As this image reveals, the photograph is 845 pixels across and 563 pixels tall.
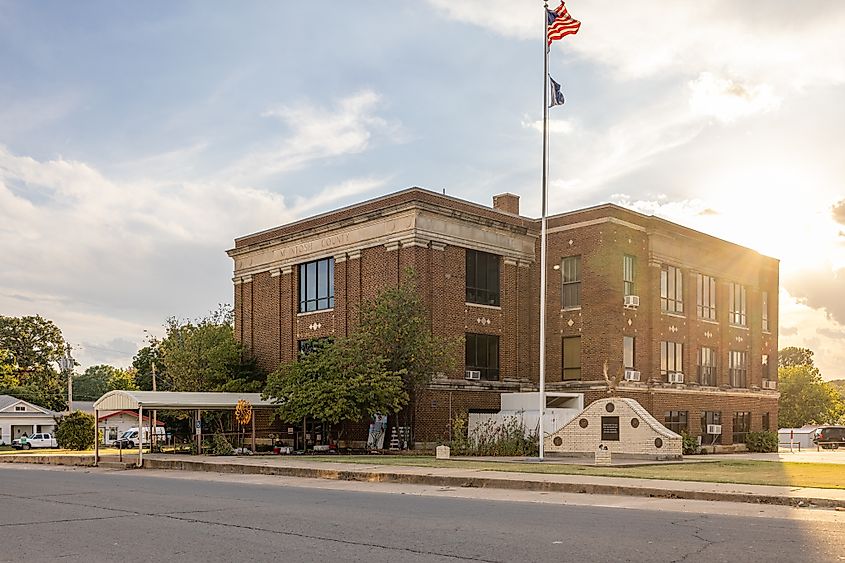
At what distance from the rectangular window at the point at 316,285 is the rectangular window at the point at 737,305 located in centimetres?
2326

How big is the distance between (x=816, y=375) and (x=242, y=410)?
9396 centimetres

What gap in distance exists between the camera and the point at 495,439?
125 ft

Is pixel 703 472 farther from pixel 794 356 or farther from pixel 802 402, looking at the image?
pixel 794 356

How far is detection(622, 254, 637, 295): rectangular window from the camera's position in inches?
1750

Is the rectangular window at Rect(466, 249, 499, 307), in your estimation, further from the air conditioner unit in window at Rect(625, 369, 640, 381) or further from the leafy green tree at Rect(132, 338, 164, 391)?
the leafy green tree at Rect(132, 338, 164, 391)

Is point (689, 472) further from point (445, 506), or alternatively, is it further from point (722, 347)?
point (722, 347)

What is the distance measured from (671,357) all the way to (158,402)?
25856 mm

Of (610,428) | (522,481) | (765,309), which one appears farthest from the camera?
(765,309)

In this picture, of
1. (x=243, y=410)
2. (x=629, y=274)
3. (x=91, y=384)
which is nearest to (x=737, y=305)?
(x=629, y=274)

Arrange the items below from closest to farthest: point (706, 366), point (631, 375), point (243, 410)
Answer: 1. point (243, 410)
2. point (631, 375)
3. point (706, 366)

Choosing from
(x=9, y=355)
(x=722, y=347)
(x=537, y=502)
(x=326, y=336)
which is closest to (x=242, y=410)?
(x=326, y=336)

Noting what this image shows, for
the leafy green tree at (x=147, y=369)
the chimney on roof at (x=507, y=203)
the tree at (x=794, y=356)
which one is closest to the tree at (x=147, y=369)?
the leafy green tree at (x=147, y=369)

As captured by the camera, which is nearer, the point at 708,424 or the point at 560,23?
the point at 560,23

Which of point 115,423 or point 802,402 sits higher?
point 802,402
